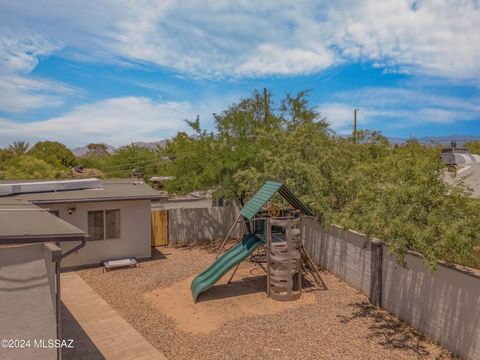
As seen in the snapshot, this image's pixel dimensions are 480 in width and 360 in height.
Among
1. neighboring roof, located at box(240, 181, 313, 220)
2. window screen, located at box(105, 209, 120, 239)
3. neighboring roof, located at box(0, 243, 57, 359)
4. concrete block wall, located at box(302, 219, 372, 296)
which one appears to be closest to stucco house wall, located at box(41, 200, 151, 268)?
window screen, located at box(105, 209, 120, 239)

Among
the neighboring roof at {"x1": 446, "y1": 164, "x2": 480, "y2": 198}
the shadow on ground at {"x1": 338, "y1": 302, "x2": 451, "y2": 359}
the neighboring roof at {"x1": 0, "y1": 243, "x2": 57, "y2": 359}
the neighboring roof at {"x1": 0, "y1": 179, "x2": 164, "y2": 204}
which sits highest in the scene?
the neighboring roof at {"x1": 446, "y1": 164, "x2": 480, "y2": 198}

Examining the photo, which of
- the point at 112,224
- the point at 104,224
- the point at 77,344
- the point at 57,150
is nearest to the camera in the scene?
the point at 77,344

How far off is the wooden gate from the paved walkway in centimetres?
658

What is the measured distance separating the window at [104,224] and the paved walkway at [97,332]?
11.5 feet

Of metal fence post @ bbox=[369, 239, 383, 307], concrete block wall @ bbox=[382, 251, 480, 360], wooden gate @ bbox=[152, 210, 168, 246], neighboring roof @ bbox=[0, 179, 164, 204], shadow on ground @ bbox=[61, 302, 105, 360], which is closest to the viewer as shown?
concrete block wall @ bbox=[382, 251, 480, 360]

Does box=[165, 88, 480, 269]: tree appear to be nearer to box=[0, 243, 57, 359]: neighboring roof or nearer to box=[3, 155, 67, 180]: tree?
box=[0, 243, 57, 359]: neighboring roof

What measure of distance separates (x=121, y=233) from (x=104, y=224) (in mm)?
813

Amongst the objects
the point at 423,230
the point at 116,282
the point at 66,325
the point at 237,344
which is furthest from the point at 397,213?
the point at 116,282

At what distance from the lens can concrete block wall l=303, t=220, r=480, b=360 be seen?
7383mm

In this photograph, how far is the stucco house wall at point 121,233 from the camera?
1438 centimetres

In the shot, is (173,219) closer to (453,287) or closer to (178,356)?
(178,356)

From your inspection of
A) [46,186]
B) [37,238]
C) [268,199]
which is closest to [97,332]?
[37,238]

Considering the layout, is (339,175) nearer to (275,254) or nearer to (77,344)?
(275,254)

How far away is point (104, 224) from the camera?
1495 cm
